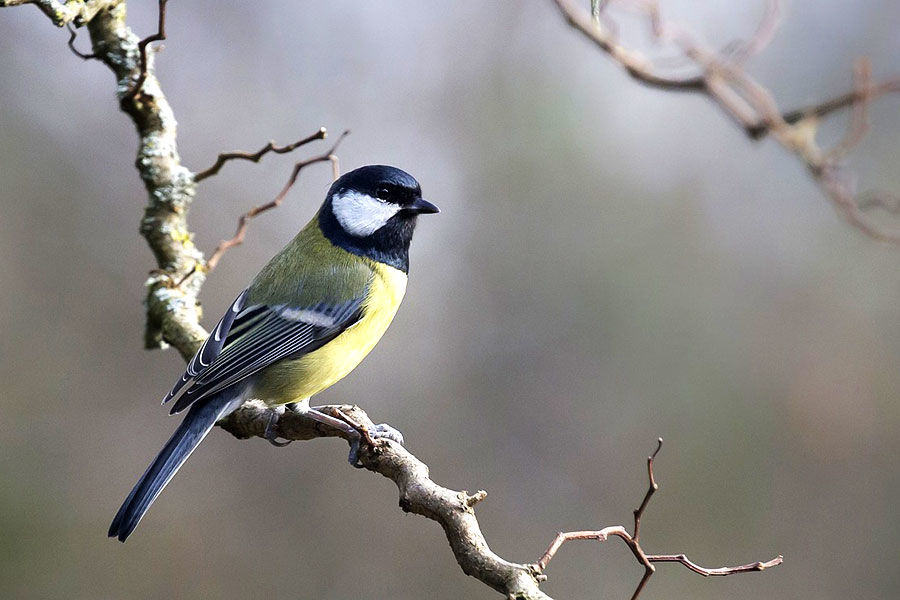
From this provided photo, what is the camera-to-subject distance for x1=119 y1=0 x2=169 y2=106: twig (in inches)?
97.9

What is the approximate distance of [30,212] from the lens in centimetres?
608

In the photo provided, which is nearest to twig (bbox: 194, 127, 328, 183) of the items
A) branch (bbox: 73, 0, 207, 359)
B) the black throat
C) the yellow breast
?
branch (bbox: 73, 0, 207, 359)

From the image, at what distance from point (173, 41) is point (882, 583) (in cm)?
647

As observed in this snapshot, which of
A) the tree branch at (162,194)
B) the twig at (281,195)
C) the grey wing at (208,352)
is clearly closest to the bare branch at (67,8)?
the tree branch at (162,194)

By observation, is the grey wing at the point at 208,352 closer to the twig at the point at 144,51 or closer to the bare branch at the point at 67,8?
the twig at the point at 144,51

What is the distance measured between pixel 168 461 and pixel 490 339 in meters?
4.59

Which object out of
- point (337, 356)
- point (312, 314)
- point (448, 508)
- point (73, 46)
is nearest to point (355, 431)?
point (448, 508)

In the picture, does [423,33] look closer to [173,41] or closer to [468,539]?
[173,41]

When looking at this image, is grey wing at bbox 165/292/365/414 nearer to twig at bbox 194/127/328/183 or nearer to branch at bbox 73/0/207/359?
branch at bbox 73/0/207/359

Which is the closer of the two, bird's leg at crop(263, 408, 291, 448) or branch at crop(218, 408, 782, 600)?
branch at crop(218, 408, 782, 600)

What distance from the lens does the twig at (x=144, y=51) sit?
2.49 m

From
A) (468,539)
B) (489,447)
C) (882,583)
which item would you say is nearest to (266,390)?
(468,539)

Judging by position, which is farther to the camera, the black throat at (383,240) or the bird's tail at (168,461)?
the black throat at (383,240)

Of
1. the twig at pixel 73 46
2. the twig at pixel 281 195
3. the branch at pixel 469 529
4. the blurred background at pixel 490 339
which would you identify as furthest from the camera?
the blurred background at pixel 490 339
